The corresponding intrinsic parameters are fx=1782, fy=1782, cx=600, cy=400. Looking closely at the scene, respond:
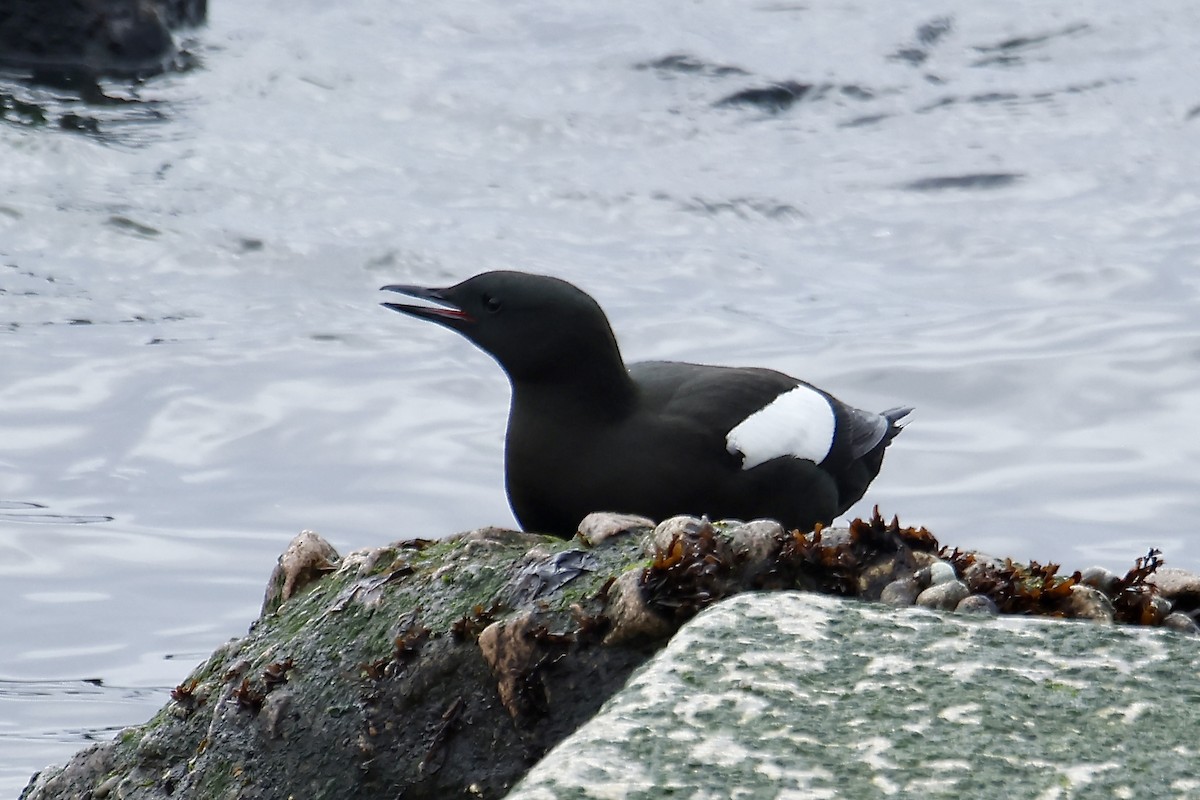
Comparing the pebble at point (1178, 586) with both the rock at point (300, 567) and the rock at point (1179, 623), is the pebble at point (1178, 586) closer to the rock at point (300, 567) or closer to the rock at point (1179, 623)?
the rock at point (1179, 623)

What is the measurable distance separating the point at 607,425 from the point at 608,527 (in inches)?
55.5

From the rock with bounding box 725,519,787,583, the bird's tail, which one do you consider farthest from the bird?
the rock with bounding box 725,519,787,583

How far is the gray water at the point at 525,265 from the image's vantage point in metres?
8.50

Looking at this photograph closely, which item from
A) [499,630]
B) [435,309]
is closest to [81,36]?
[435,309]

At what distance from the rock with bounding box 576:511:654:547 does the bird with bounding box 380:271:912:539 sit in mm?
1112

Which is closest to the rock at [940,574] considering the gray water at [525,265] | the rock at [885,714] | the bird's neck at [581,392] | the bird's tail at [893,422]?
the rock at [885,714]

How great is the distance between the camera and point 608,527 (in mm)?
3713

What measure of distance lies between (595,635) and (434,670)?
376 mm

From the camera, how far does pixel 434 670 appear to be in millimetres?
3523

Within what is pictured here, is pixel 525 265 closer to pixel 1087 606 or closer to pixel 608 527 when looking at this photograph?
pixel 608 527

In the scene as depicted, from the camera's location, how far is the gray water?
850cm

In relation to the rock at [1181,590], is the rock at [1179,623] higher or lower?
lower

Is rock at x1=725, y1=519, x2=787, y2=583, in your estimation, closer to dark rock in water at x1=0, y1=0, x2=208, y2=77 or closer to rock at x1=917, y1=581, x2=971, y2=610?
rock at x1=917, y1=581, x2=971, y2=610

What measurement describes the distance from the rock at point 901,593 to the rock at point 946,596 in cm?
5
